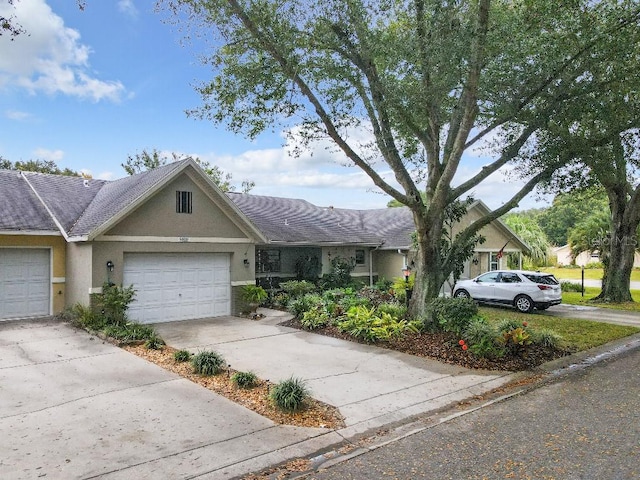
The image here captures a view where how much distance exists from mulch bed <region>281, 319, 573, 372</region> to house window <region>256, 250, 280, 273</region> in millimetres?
8846

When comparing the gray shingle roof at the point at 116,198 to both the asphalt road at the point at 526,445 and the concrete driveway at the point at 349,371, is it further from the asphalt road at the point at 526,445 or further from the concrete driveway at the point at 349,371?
the asphalt road at the point at 526,445

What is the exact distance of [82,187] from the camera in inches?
693

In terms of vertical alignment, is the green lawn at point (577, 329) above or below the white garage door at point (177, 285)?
below

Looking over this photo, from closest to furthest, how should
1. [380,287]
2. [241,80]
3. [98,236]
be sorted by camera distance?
[241,80]
[98,236]
[380,287]

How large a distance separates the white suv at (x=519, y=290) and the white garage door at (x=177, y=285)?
868cm

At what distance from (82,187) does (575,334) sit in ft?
57.9

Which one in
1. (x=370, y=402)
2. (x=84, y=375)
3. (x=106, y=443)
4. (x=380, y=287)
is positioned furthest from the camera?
(x=380, y=287)

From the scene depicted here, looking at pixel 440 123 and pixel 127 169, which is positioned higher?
pixel 127 169

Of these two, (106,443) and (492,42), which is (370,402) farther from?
(492,42)

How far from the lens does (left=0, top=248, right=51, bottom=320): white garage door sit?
13.6 metres

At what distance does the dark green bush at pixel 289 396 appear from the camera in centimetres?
655

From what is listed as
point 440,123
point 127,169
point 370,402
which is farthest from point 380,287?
point 127,169

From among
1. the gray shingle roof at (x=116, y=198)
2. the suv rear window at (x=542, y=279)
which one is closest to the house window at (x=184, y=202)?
the gray shingle roof at (x=116, y=198)

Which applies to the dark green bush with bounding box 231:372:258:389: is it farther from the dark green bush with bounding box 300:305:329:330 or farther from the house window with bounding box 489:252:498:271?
the house window with bounding box 489:252:498:271
